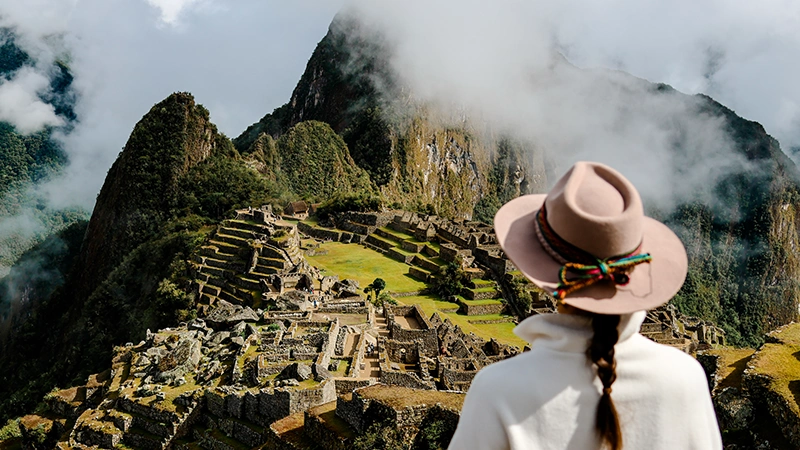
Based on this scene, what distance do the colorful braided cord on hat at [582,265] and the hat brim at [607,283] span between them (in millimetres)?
32

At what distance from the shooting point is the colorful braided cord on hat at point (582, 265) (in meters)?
2.27

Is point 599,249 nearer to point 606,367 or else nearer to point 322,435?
point 606,367

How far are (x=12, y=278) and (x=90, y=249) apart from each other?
11.0m

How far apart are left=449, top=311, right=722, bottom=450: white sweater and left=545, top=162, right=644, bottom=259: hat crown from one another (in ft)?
0.93

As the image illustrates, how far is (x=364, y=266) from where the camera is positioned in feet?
147

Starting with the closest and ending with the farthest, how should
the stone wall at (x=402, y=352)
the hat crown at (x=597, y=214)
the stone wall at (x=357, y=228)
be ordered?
1. the hat crown at (x=597, y=214)
2. the stone wall at (x=402, y=352)
3. the stone wall at (x=357, y=228)

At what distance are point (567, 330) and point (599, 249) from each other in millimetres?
320

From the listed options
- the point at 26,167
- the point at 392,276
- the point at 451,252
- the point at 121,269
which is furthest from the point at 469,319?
the point at 26,167

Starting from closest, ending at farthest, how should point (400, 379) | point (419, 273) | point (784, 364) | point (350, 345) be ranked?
point (784, 364)
point (400, 379)
point (350, 345)
point (419, 273)

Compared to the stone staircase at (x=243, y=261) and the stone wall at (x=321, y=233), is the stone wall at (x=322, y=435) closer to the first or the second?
the stone staircase at (x=243, y=261)

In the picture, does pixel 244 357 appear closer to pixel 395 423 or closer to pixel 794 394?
pixel 395 423

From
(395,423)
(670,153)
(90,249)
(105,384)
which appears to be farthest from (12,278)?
(670,153)

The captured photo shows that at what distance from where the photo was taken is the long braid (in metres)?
2.29

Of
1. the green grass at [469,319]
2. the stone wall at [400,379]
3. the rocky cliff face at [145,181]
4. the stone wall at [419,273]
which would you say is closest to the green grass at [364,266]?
the stone wall at [419,273]
